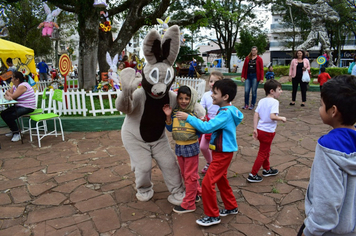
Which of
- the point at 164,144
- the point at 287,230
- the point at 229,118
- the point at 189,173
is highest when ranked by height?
the point at 229,118

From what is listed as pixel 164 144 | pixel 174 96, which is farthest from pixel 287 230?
pixel 174 96

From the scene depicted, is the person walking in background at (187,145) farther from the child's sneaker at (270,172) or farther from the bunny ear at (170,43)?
the child's sneaker at (270,172)

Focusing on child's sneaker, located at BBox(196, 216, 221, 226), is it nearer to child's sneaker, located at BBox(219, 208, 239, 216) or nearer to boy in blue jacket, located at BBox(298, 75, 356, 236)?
child's sneaker, located at BBox(219, 208, 239, 216)

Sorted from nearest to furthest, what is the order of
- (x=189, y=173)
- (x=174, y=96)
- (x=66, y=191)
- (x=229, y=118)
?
(x=229, y=118), (x=189, y=173), (x=174, y=96), (x=66, y=191)

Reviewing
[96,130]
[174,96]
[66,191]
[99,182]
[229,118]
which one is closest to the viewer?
[229,118]

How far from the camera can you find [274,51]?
4984 cm

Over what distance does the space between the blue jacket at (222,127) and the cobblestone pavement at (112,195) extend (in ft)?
2.83

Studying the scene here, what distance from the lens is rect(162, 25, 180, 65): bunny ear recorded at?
2947 mm

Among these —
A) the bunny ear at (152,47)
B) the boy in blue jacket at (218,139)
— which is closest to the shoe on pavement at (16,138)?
the bunny ear at (152,47)

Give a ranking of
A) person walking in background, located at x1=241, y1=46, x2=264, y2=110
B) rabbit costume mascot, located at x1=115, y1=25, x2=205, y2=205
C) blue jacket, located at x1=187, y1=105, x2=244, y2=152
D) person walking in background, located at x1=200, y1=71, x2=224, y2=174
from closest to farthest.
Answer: blue jacket, located at x1=187, y1=105, x2=244, y2=152, rabbit costume mascot, located at x1=115, y1=25, x2=205, y2=205, person walking in background, located at x1=200, y1=71, x2=224, y2=174, person walking in background, located at x1=241, y1=46, x2=264, y2=110

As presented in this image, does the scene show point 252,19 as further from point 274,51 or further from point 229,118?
point 229,118

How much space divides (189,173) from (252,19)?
93.0 ft

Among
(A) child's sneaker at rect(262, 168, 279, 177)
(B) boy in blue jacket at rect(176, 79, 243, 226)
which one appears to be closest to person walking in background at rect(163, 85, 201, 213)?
(B) boy in blue jacket at rect(176, 79, 243, 226)

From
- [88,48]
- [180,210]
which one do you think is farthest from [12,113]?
[180,210]
